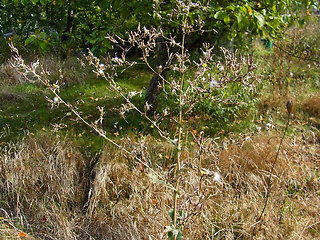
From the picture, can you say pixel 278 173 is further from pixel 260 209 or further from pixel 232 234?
pixel 232 234

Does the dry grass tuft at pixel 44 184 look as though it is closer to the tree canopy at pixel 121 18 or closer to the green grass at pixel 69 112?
the green grass at pixel 69 112

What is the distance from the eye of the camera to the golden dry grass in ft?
8.45

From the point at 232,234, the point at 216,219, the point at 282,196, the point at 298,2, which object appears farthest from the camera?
the point at 298,2

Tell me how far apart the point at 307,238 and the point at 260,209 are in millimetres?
406

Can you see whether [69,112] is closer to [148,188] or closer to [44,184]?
[44,184]

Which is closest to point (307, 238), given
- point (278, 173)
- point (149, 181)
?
point (278, 173)

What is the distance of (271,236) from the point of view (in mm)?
2520

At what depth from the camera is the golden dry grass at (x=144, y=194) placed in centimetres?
258

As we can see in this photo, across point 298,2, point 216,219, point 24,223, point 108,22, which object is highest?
point 298,2

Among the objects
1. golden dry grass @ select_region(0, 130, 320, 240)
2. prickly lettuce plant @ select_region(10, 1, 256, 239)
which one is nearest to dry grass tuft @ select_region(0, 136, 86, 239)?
golden dry grass @ select_region(0, 130, 320, 240)

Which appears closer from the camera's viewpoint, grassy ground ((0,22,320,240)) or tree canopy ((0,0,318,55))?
grassy ground ((0,22,320,240))

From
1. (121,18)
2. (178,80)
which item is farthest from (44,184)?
(121,18)

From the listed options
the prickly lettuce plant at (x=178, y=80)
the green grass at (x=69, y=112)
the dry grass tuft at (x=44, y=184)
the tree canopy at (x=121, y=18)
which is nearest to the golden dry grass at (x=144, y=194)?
the dry grass tuft at (x=44, y=184)

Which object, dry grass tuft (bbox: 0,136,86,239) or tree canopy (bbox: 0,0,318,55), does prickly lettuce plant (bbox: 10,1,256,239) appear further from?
dry grass tuft (bbox: 0,136,86,239)
